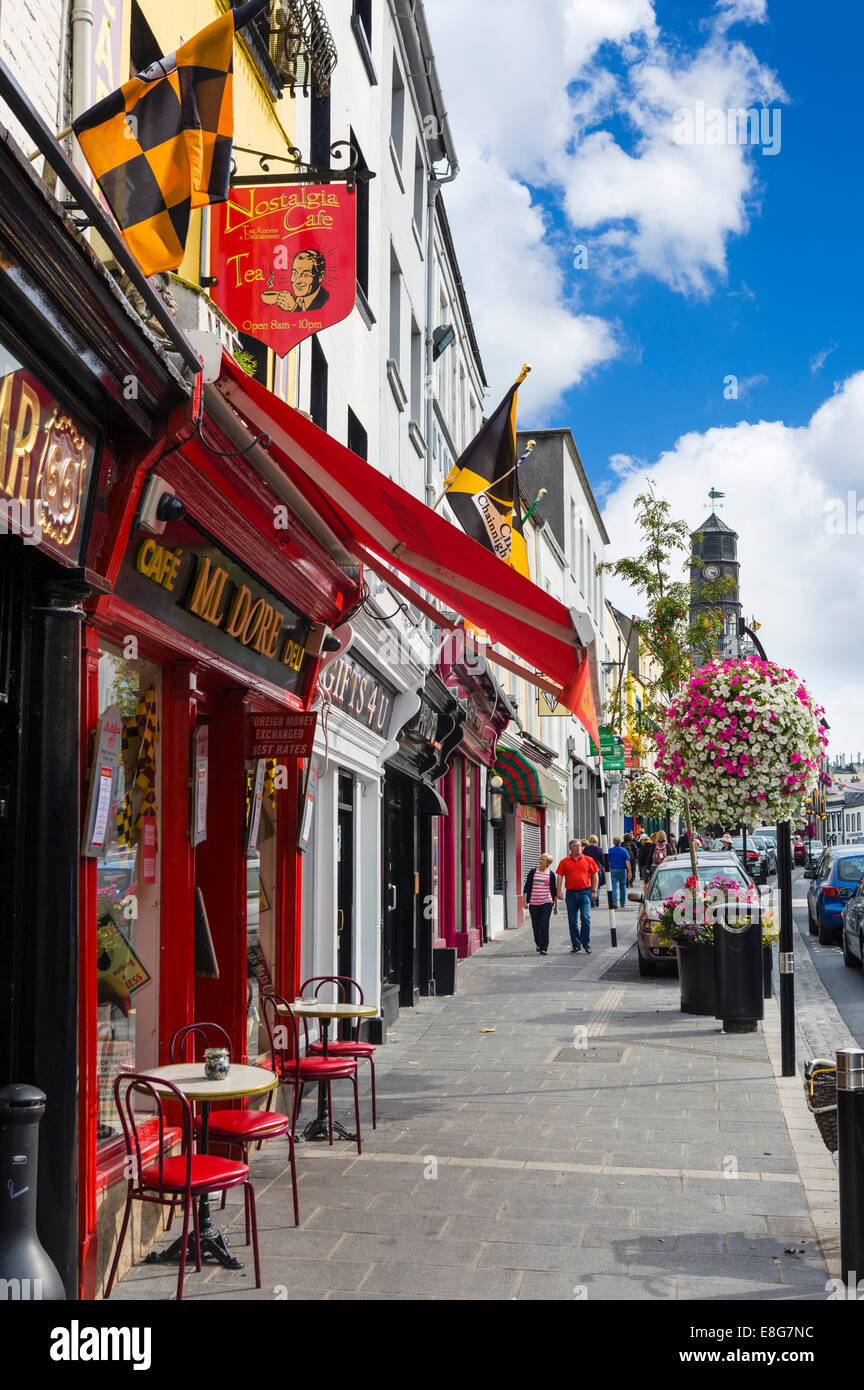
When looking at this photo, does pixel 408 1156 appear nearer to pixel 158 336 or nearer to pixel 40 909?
pixel 40 909

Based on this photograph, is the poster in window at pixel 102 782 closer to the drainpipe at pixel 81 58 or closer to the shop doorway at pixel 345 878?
the drainpipe at pixel 81 58

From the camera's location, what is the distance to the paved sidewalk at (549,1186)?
5.75 meters

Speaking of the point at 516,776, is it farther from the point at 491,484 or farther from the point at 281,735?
the point at 281,735

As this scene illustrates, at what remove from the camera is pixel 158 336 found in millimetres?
5797

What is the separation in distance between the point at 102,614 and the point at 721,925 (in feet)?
28.6

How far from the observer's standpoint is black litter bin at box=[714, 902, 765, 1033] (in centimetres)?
1262

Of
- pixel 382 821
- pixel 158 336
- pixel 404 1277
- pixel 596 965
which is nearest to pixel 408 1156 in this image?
pixel 404 1277

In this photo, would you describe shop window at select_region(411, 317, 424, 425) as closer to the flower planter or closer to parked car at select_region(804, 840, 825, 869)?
the flower planter

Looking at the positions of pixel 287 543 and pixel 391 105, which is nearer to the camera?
pixel 287 543

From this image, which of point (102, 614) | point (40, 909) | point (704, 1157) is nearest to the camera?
point (40, 909)

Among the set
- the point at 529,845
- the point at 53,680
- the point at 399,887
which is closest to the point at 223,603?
the point at 53,680

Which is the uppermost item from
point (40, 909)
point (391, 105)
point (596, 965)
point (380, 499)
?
point (391, 105)

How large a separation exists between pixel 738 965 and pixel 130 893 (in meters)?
7.72

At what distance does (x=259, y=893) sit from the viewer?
9578mm
